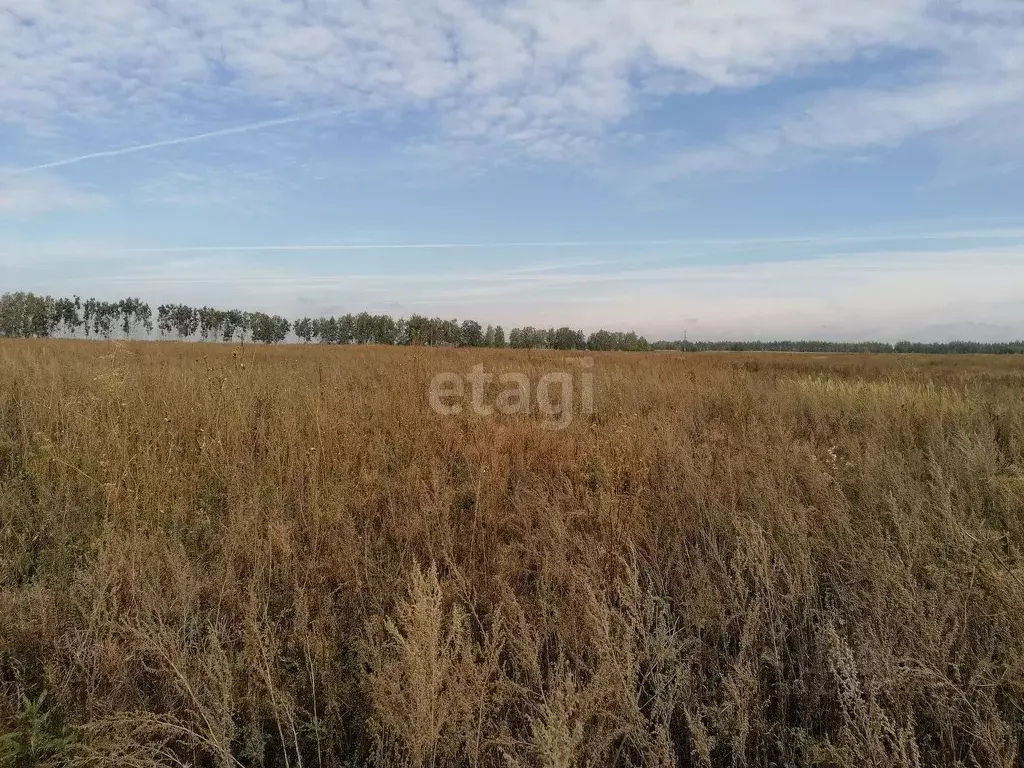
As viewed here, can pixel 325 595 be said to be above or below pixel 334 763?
above

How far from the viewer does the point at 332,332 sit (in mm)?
92500

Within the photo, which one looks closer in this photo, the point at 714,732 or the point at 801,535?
the point at 714,732

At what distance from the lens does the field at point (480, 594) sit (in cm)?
180

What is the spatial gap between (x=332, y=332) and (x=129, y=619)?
95833 millimetres

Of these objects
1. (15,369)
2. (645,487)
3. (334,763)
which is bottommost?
(334,763)

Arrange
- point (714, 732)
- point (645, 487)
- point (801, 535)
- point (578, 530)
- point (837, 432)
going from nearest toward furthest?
point (714, 732), point (801, 535), point (578, 530), point (645, 487), point (837, 432)

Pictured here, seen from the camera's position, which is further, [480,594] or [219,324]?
[219,324]

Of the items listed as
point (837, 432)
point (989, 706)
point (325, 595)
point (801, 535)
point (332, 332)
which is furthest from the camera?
point (332, 332)

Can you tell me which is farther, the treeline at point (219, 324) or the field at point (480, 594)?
the treeline at point (219, 324)

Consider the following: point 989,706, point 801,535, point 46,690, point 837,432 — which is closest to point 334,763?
point 46,690

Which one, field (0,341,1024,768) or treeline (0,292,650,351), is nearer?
field (0,341,1024,768)

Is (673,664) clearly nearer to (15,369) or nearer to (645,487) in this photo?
(645,487)

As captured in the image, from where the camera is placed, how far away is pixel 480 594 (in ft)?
8.84

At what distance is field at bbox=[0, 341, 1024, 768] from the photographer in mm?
1802
